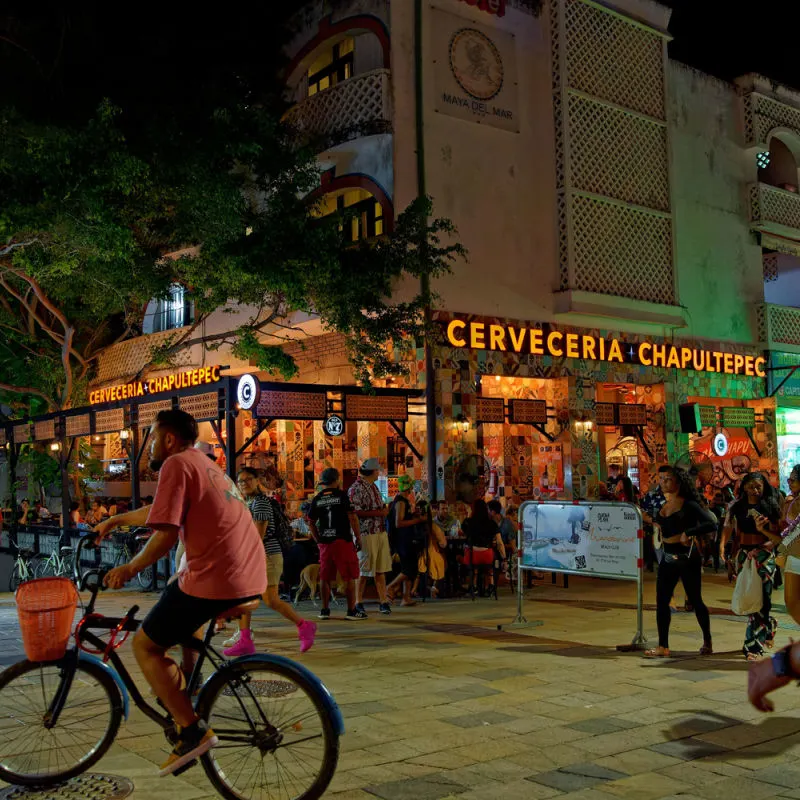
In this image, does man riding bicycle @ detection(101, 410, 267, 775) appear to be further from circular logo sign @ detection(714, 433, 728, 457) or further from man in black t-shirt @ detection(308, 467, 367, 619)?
circular logo sign @ detection(714, 433, 728, 457)

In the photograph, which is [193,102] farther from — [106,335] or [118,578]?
[118,578]

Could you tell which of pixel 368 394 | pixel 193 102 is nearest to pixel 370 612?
pixel 368 394

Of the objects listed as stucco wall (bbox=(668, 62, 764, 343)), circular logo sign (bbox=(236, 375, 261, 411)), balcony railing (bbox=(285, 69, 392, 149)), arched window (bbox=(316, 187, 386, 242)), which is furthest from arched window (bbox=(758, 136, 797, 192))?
circular logo sign (bbox=(236, 375, 261, 411))

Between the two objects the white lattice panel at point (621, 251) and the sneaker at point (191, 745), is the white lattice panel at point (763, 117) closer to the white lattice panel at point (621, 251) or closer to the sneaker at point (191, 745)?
the white lattice panel at point (621, 251)

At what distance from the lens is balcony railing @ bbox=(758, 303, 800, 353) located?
22.4 metres

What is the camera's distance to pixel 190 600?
444cm

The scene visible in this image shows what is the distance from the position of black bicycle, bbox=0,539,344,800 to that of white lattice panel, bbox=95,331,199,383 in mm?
16624

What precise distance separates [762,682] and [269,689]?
2.26 metres

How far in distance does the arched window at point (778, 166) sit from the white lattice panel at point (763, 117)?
69 centimetres

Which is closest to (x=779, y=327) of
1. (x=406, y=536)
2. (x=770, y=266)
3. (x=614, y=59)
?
(x=770, y=266)

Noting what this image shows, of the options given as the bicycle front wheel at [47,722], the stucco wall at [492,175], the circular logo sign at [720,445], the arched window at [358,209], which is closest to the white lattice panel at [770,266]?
the circular logo sign at [720,445]

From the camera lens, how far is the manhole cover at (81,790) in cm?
479

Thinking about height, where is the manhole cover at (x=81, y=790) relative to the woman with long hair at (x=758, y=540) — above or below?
below

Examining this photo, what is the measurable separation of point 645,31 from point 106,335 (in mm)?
15945
